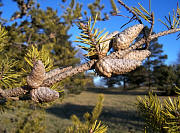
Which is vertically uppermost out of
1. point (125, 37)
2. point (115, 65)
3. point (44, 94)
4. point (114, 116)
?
point (125, 37)

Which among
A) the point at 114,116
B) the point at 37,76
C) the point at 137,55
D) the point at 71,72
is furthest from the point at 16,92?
the point at 114,116

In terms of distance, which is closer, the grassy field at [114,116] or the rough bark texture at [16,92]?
the rough bark texture at [16,92]

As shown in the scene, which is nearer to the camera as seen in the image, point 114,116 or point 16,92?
point 16,92

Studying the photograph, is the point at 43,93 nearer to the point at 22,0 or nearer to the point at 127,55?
the point at 127,55

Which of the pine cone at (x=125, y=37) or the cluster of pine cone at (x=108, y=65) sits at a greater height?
the pine cone at (x=125, y=37)

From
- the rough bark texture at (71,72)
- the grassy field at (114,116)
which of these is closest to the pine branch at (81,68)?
the rough bark texture at (71,72)

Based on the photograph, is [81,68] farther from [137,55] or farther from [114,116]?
[114,116]

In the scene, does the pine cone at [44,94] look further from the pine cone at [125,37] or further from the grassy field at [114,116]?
the grassy field at [114,116]
